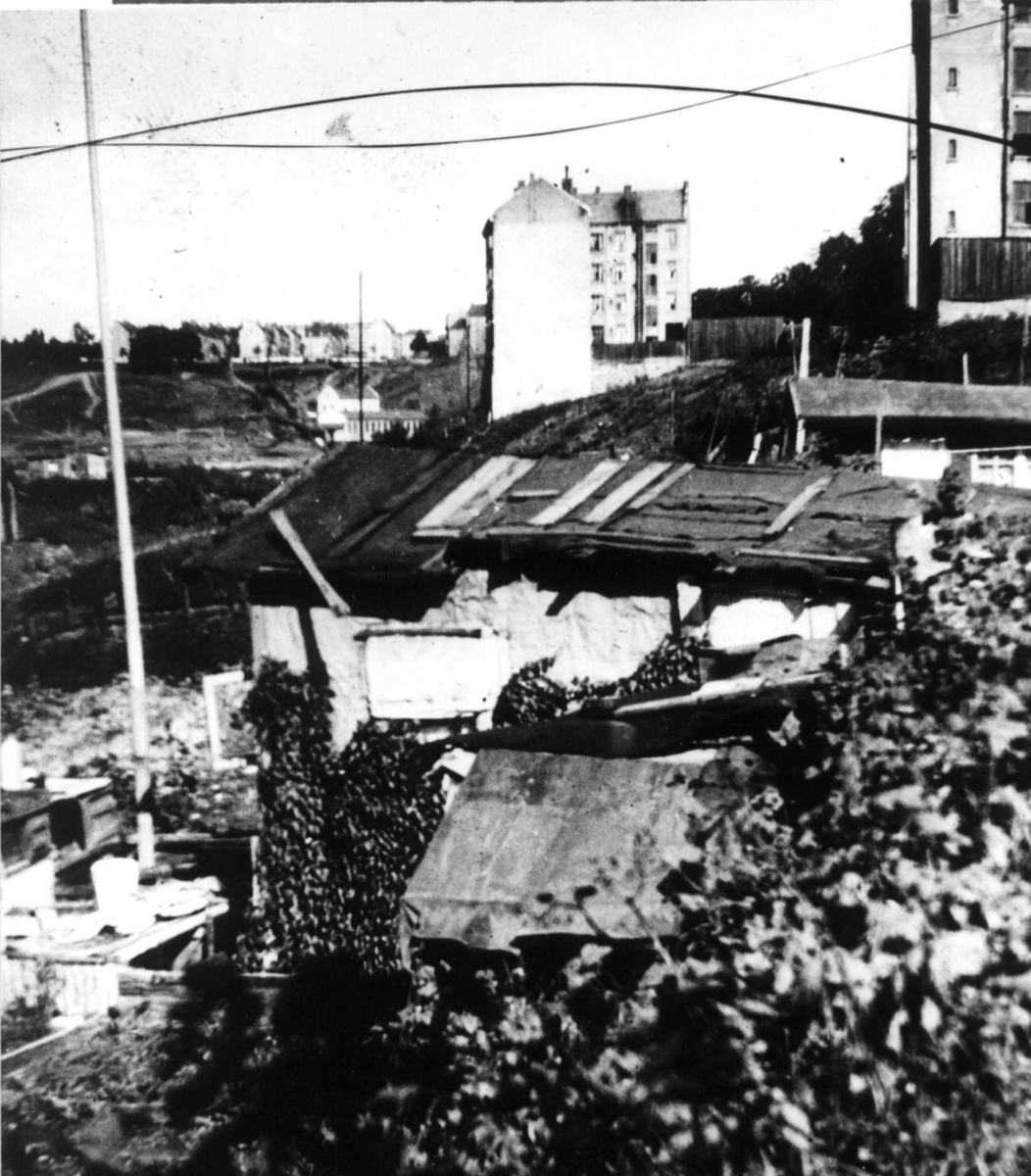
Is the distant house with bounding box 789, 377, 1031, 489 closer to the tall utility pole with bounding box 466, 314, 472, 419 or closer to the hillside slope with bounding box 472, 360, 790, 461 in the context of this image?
the hillside slope with bounding box 472, 360, 790, 461

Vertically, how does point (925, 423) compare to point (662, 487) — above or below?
above

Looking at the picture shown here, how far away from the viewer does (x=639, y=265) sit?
7.37 m

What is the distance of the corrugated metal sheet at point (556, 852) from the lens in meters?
→ 2.64

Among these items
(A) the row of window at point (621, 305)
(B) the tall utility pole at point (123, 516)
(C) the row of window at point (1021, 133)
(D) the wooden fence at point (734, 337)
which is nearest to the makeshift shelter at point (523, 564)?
(B) the tall utility pole at point (123, 516)

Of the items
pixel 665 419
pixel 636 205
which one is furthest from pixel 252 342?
A: pixel 665 419

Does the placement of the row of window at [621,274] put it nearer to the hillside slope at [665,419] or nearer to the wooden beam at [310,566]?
the hillside slope at [665,419]

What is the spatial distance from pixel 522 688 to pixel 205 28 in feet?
10.6

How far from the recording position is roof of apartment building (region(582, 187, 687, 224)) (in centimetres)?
427

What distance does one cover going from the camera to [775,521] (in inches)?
169

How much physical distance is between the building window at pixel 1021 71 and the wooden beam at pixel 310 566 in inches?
195

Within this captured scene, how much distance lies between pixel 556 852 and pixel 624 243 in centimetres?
645

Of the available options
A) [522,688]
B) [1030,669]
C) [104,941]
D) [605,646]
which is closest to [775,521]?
[605,646]

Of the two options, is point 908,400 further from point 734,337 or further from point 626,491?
point 626,491

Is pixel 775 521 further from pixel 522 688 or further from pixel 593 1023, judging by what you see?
pixel 593 1023
